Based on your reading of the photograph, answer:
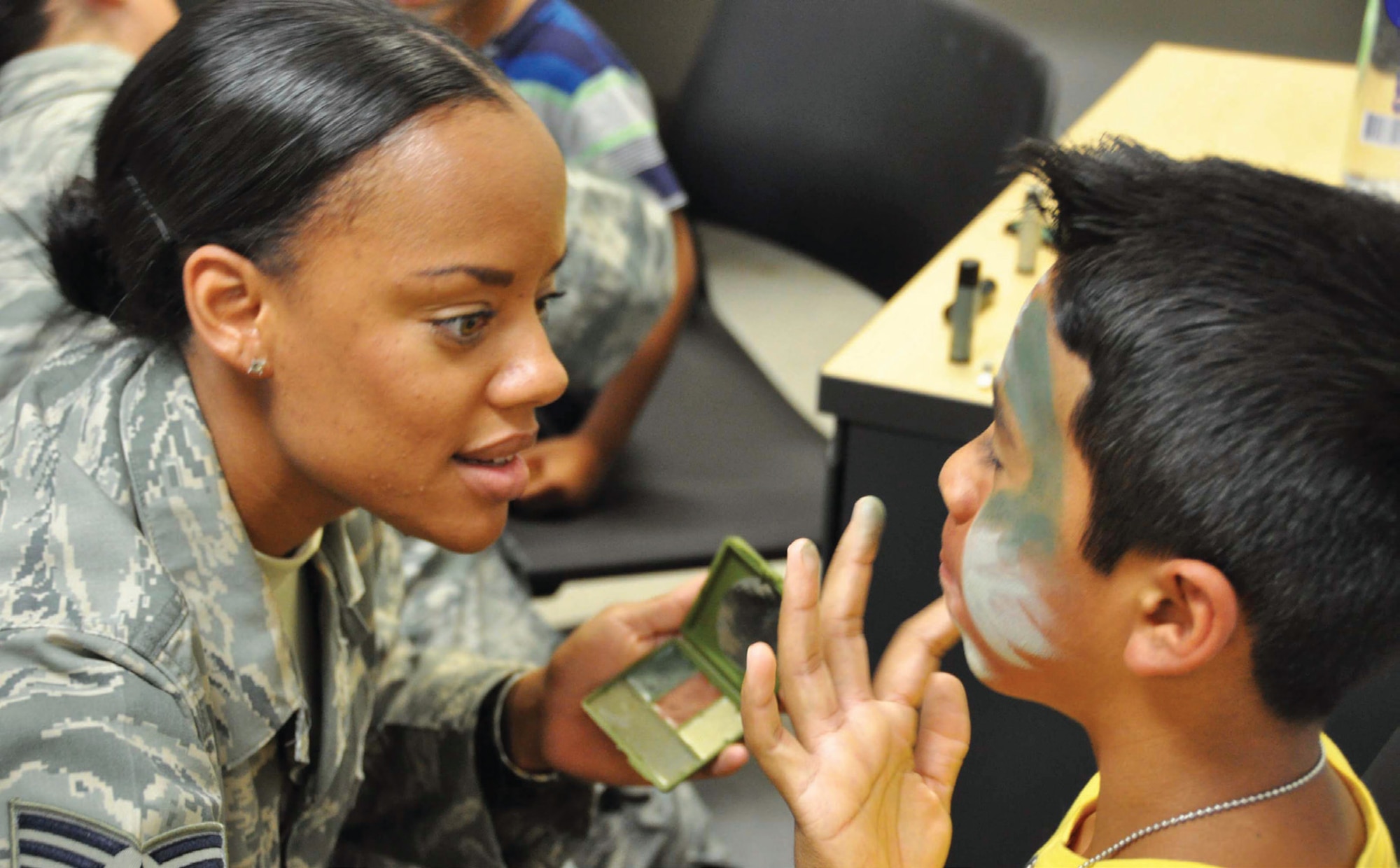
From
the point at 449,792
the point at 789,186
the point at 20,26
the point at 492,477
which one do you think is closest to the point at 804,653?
the point at 492,477

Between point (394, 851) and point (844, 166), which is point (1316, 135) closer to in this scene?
point (844, 166)

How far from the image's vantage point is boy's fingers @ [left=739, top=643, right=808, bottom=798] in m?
0.74

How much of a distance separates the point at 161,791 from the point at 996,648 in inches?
17.6

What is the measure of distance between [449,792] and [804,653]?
0.44m

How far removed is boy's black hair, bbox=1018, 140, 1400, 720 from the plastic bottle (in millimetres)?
709

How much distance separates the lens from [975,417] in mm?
1069

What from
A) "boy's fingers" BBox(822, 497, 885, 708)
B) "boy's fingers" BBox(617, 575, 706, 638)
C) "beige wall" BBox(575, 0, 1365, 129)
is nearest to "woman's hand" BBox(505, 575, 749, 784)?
"boy's fingers" BBox(617, 575, 706, 638)

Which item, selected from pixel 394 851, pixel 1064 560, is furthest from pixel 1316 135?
pixel 394 851

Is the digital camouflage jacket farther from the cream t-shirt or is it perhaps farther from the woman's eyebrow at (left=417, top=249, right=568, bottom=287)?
the woman's eyebrow at (left=417, top=249, right=568, bottom=287)

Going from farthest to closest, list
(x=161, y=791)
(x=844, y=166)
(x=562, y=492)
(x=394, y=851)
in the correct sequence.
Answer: (x=844, y=166), (x=562, y=492), (x=394, y=851), (x=161, y=791)

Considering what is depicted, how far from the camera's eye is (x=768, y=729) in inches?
29.3

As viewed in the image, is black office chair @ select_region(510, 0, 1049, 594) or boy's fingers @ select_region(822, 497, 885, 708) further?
black office chair @ select_region(510, 0, 1049, 594)

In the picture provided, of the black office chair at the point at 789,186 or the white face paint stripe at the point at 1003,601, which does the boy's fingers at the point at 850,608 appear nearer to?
the white face paint stripe at the point at 1003,601

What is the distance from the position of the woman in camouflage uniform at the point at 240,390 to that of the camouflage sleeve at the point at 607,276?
547 mm
